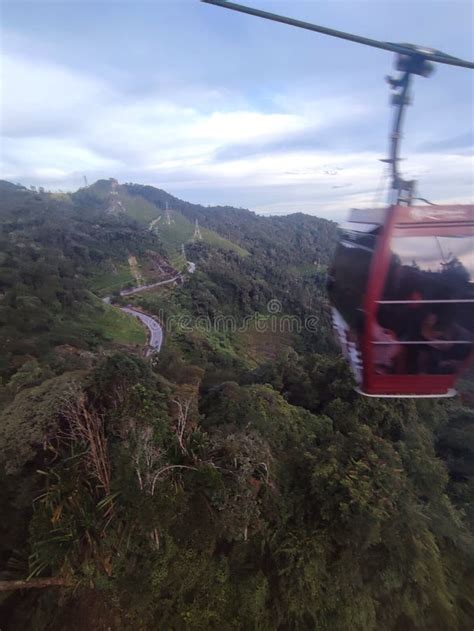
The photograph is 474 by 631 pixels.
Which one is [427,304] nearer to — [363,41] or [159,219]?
[363,41]

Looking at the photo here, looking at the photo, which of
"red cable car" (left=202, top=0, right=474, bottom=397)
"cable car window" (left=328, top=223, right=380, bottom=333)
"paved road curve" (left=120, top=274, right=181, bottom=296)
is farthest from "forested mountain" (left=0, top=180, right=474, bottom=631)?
"paved road curve" (left=120, top=274, right=181, bottom=296)

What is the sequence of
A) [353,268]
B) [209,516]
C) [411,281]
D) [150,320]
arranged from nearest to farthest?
[411,281] < [353,268] < [209,516] < [150,320]

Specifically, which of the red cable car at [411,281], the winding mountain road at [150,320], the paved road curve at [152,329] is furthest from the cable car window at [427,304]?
the paved road curve at [152,329]

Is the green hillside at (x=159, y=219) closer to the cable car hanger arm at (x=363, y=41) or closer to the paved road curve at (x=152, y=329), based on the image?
the paved road curve at (x=152, y=329)

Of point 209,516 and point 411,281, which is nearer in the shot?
point 411,281

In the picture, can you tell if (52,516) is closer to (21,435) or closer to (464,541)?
(21,435)

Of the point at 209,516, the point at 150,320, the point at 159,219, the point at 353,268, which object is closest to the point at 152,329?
the point at 150,320

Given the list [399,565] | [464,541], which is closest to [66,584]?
[399,565]
